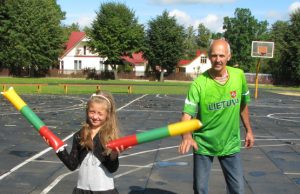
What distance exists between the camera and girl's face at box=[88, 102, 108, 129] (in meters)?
3.55

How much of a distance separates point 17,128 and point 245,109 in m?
9.25

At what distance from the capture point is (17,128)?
1289cm

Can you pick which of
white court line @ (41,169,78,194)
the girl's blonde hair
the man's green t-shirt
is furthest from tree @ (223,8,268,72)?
the girl's blonde hair

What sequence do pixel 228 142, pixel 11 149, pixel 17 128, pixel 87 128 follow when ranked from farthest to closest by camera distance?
pixel 17 128 < pixel 11 149 < pixel 228 142 < pixel 87 128

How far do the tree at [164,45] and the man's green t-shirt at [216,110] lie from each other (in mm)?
63833

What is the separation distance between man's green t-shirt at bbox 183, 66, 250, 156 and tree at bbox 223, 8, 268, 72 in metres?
99.5

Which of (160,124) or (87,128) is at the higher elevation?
(87,128)

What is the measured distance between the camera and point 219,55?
446cm

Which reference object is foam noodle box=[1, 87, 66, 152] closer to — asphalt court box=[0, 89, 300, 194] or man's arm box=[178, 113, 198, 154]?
man's arm box=[178, 113, 198, 154]

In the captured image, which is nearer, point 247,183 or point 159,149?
point 247,183

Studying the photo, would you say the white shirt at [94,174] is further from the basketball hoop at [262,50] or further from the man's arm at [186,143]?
the basketball hoop at [262,50]

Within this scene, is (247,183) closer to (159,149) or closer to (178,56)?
(159,149)

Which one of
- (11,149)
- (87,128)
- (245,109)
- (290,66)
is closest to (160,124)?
(11,149)

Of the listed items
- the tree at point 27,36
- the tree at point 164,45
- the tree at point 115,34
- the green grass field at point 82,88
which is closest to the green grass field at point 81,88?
the green grass field at point 82,88
